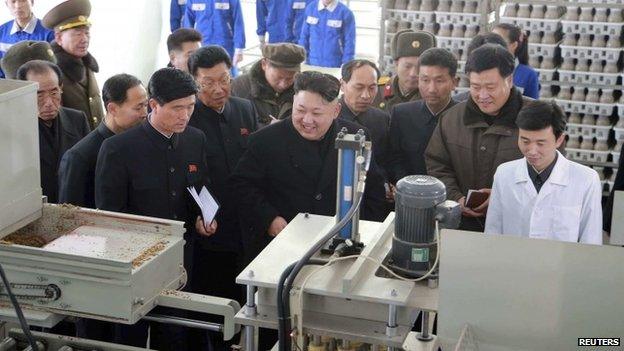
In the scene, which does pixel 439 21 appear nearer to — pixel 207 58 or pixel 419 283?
pixel 207 58

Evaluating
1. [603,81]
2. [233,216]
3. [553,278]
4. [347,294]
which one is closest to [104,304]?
[347,294]

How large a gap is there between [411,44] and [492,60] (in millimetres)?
1089

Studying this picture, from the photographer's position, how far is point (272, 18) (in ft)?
28.6

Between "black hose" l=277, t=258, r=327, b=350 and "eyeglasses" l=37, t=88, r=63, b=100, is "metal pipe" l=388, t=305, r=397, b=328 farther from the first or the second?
"eyeglasses" l=37, t=88, r=63, b=100

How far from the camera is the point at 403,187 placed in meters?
2.54

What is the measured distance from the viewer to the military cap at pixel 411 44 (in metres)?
4.87

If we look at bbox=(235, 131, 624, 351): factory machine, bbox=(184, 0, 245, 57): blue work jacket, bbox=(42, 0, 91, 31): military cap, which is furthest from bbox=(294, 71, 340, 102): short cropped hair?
bbox=(184, 0, 245, 57): blue work jacket

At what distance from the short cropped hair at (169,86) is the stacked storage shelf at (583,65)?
11.7 ft

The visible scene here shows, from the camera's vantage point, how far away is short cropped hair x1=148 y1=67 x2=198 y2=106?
3494 millimetres

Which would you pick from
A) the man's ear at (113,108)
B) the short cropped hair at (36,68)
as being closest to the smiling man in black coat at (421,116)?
the man's ear at (113,108)

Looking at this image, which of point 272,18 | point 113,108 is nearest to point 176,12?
point 272,18

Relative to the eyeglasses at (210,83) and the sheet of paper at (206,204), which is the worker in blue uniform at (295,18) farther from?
the sheet of paper at (206,204)

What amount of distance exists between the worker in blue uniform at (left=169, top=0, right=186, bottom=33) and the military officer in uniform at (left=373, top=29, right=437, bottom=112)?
3.95 m

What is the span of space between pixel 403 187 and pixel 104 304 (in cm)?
92
